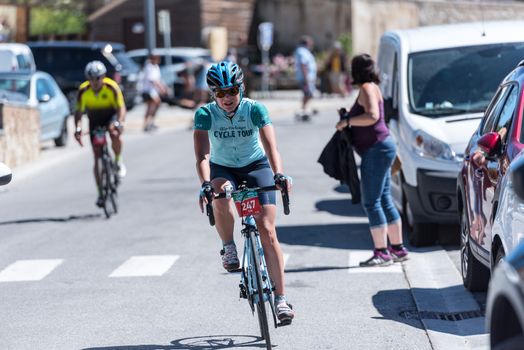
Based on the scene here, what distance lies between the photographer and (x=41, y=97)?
2633 centimetres

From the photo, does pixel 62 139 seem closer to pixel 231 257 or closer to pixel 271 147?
pixel 231 257

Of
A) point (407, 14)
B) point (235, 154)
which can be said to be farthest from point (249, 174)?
point (407, 14)

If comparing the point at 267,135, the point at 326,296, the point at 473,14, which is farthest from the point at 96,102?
the point at 473,14

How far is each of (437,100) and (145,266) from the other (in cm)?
337

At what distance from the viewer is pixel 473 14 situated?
59.7 meters

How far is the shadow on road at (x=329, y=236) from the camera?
12766 millimetres

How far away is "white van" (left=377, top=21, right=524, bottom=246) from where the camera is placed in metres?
11.9

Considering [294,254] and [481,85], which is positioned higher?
[481,85]

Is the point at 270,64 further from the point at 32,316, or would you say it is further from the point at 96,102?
the point at 32,316

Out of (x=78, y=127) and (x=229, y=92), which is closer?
(x=229, y=92)

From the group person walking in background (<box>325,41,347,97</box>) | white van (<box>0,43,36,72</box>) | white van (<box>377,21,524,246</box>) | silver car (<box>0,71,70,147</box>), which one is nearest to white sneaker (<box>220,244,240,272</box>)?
white van (<box>377,21,524,246</box>)

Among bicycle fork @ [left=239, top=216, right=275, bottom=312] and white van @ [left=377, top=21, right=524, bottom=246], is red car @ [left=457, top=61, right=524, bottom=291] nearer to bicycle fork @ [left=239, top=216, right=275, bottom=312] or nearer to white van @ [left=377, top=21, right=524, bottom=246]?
bicycle fork @ [left=239, top=216, right=275, bottom=312]

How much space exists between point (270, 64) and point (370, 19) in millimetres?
4668

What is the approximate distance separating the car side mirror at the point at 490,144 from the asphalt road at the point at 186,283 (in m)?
1.11
